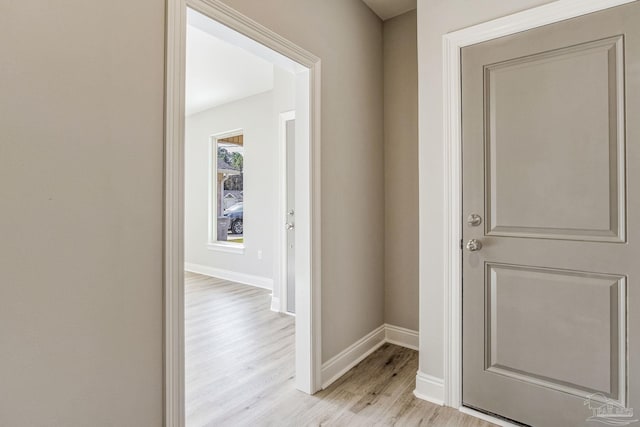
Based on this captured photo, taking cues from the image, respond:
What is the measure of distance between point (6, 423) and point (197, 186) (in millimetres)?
4865

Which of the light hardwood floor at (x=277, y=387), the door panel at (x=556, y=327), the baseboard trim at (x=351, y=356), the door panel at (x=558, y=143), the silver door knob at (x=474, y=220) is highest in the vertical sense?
the door panel at (x=558, y=143)

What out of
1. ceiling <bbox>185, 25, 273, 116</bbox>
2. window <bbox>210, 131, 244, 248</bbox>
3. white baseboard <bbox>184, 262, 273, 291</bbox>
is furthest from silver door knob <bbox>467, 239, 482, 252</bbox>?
window <bbox>210, 131, 244, 248</bbox>

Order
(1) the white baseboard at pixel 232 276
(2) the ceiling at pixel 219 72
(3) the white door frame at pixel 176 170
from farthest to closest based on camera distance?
(1) the white baseboard at pixel 232 276, (2) the ceiling at pixel 219 72, (3) the white door frame at pixel 176 170

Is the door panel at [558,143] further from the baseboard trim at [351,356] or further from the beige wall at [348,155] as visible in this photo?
the baseboard trim at [351,356]

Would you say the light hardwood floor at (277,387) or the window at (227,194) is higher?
the window at (227,194)

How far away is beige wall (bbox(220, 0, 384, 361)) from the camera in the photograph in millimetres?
2115

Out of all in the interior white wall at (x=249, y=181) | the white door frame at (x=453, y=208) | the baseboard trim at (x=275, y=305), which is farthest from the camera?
the interior white wall at (x=249, y=181)

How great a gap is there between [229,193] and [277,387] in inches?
155

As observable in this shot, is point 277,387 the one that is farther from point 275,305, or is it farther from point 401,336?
point 275,305

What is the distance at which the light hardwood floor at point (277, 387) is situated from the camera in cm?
179

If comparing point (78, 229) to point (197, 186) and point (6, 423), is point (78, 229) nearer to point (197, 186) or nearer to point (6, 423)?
A: point (6, 423)

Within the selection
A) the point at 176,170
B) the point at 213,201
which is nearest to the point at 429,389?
the point at 176,170

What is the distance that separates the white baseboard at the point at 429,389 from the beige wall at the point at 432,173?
35 millimetres

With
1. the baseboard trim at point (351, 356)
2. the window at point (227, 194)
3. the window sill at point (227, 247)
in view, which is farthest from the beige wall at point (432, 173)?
the window at point (227, 194)
